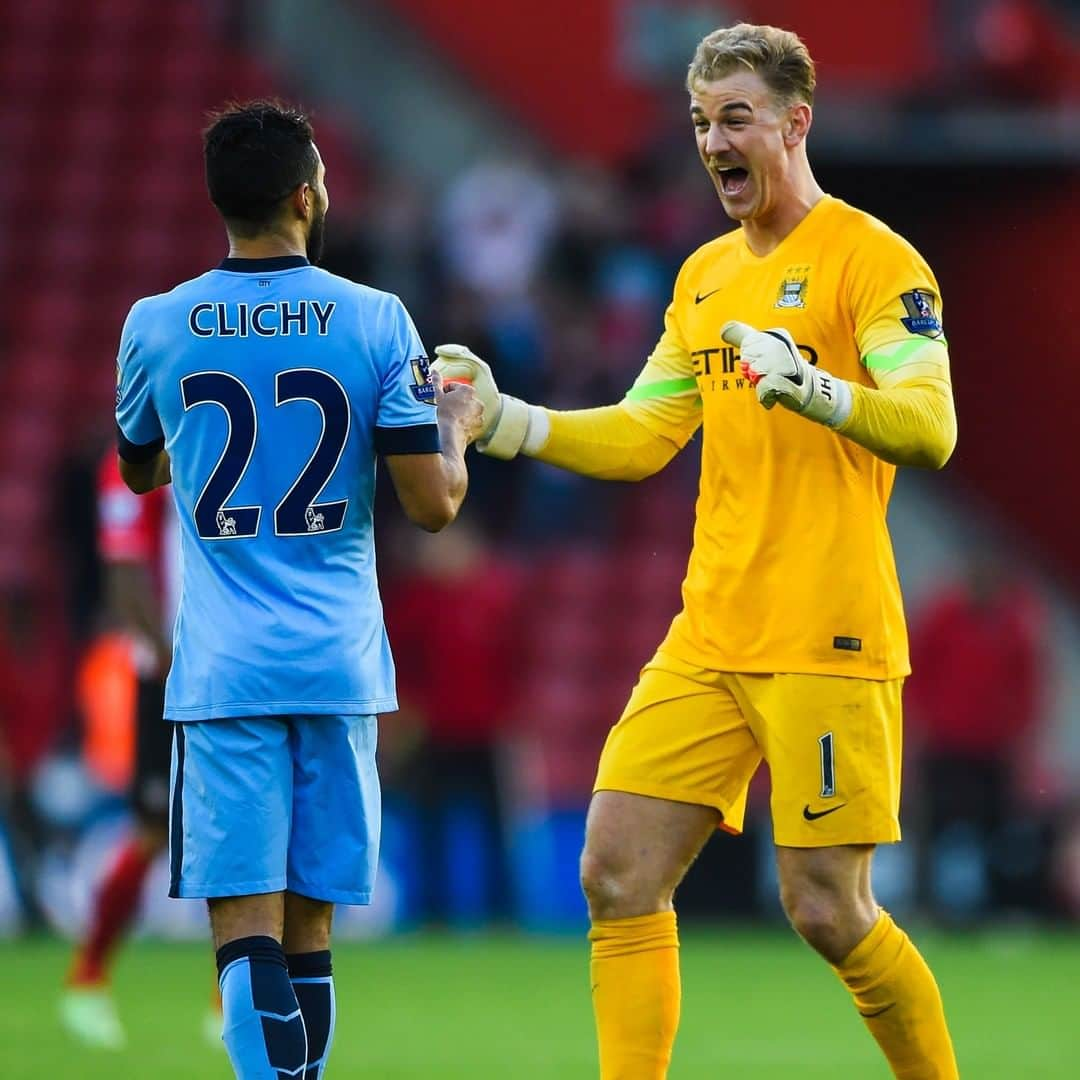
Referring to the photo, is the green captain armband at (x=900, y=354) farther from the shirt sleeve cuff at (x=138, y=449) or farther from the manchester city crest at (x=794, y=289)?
the shirt sleeve cuff at (x=138, y=449)

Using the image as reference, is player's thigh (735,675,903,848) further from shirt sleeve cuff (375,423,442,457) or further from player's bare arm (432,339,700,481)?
shirt sleeve cuff (375,423,442,457)

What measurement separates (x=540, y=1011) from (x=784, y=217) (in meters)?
4.52

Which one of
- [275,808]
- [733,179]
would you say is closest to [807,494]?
[733,179]

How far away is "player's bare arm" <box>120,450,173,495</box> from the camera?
4.95 metres

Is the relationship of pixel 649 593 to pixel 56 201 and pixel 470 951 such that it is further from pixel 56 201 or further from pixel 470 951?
pixel 56 201

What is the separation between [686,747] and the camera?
17.4ft

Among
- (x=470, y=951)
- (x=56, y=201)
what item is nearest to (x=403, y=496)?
(x=470, y=951)

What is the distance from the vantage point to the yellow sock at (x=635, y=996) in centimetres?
521

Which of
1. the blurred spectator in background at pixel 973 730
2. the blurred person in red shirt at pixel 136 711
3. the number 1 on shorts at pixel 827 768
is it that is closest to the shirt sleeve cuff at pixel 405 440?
the number 1 on shorts at pixel 827 768

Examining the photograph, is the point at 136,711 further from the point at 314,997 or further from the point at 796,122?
the point at 796,122

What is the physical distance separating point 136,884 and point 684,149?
862cm

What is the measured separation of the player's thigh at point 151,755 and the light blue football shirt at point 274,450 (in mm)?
3125

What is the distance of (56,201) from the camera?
55.5 ft

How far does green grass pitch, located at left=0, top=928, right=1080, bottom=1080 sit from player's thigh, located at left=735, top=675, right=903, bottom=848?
2.23 m
